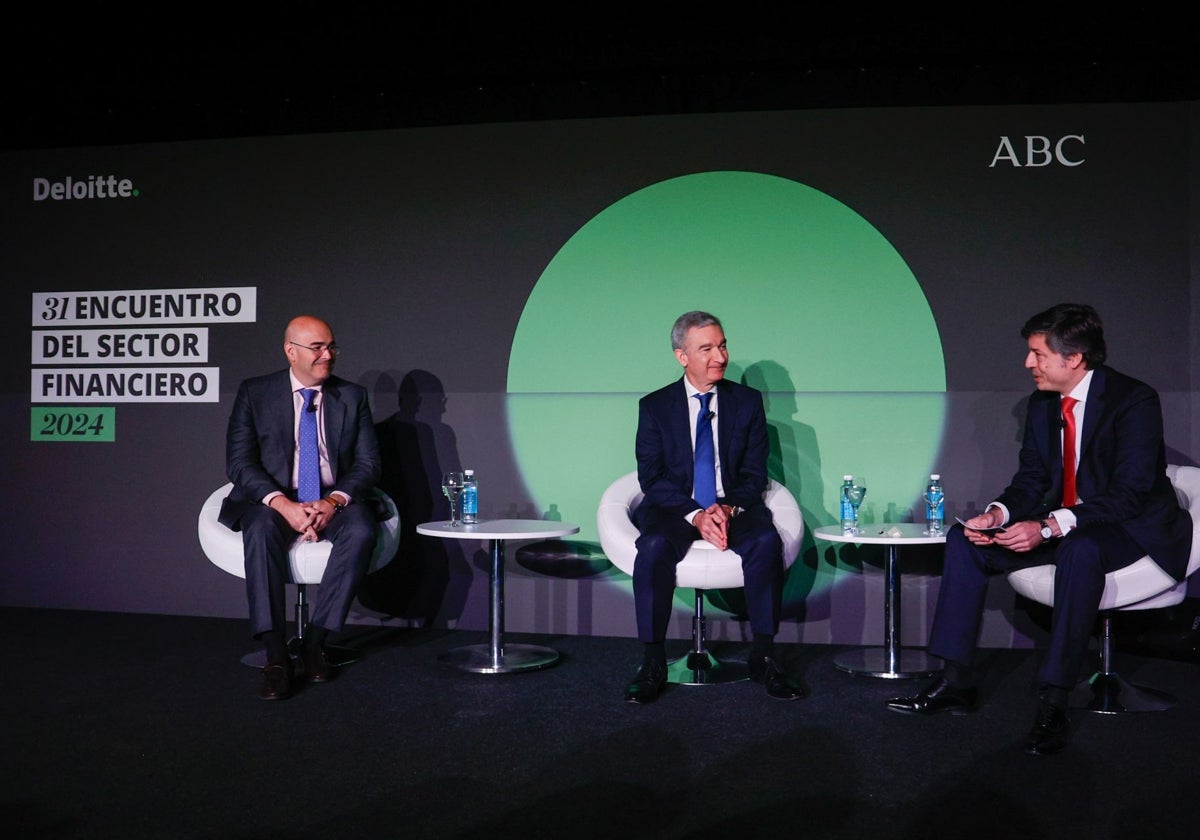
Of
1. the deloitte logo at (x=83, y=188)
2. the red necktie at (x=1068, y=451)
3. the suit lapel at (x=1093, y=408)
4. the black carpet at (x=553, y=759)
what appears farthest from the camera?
the deloitte logo at (x=83, y=188)

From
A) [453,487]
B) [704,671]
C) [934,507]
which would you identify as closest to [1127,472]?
[934,507]

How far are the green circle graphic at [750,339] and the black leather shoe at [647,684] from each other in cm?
129

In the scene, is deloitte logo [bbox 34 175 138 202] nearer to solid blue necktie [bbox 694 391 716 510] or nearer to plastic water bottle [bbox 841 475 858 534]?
solid blue necktie [bbox 694 391 716 510]

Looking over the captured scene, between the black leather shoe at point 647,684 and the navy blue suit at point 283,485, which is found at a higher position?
the navy blue suit at point 283,485

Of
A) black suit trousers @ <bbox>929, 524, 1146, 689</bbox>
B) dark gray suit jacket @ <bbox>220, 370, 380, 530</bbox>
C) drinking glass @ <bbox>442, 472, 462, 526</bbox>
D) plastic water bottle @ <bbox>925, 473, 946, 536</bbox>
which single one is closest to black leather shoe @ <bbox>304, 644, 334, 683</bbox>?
dark gray suit jacket @ <bbox>220, 370, 380, 530</bbox>

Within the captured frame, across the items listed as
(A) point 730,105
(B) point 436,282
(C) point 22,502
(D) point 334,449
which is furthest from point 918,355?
(C) point 22,502

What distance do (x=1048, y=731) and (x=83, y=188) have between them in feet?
17.5

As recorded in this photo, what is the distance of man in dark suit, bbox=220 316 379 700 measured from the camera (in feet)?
13.3

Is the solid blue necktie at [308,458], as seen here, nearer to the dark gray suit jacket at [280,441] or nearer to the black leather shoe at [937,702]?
the dark gray suit jacket at [280,441]

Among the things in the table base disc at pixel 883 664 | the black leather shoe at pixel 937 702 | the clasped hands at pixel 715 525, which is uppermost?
the clasped hands at pixel 715 525

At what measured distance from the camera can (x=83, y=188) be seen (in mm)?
5656

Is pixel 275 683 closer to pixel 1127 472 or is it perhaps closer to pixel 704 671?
pixel 704 671

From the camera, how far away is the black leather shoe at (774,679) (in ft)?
12.3

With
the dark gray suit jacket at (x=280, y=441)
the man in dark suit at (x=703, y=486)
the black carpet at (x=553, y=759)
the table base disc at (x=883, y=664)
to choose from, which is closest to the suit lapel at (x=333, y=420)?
the dark gray suit jacket at (x=280, y=441)
